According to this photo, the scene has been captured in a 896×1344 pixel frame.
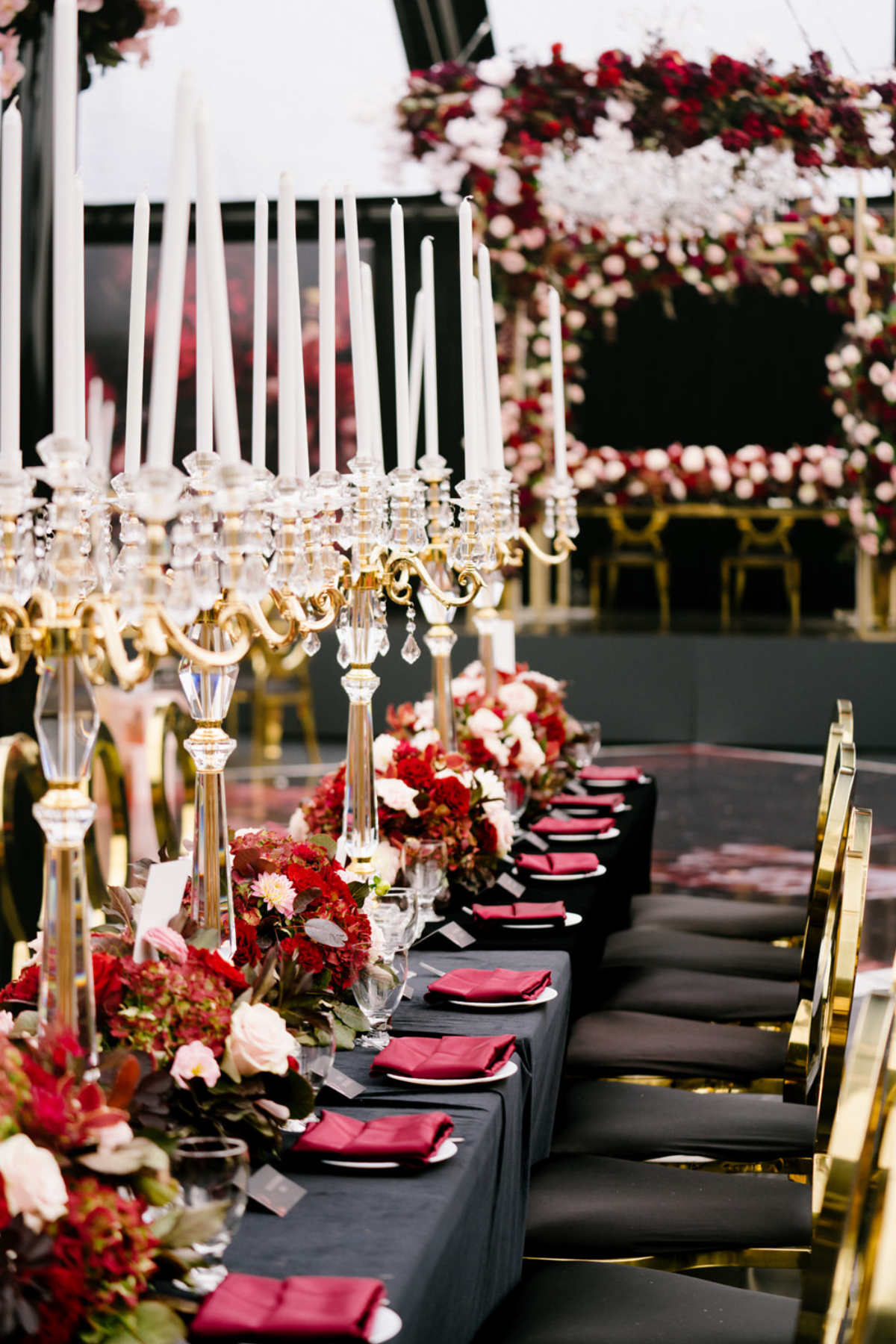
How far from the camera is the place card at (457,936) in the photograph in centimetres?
259

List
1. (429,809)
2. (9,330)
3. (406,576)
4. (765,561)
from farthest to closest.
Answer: (765,561)
(429,809)
(406,576)
(9,330)

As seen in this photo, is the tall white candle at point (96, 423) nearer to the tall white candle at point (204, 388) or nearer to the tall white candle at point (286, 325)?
the tall white candle at point (204, 388)

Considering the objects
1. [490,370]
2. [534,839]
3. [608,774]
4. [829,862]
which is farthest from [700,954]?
[490,370]

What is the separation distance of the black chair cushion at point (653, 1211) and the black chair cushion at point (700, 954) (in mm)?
1093

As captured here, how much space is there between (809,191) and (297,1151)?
30.7ft

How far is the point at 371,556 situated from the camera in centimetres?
239

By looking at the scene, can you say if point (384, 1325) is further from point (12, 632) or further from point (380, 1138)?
point (12, 632)

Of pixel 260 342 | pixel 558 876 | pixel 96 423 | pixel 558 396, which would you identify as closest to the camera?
pixel 260 342

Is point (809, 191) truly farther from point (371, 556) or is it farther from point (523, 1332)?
point (523, 1332)

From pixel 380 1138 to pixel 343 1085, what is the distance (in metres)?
0.19

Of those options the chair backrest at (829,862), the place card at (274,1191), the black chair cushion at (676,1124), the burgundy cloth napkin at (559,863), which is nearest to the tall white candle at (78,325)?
the place card at (274,1191)

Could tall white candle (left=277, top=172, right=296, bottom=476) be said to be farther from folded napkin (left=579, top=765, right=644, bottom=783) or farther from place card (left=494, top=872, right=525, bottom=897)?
folded napkin (left=579, top=765, right=644, bottom=783)

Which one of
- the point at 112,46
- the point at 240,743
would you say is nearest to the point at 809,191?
the point at 240,743

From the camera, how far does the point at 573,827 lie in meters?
3.57
